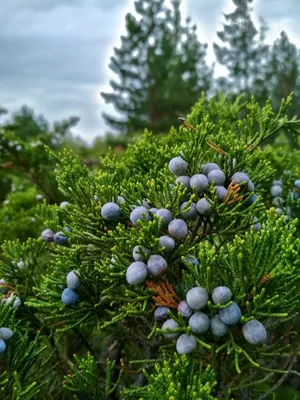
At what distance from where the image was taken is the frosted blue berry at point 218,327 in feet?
3.78

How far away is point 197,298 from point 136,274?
0.18m

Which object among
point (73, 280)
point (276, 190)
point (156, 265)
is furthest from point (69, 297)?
point (276, 190)

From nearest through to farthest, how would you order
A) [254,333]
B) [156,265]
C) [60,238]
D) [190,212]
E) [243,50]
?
[254,333]
[156,265]
[190,212]
[60,238]
[243,50]

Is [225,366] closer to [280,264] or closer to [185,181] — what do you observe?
[280,264]

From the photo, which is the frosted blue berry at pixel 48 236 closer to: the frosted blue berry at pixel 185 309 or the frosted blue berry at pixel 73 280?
the frosted blue berry at pixel 73 280

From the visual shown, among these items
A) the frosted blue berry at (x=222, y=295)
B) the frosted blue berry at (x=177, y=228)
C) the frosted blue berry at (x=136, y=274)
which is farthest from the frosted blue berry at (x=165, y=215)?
the frosted blue berry at (x=222, y=295)

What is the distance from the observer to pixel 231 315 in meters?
1.14

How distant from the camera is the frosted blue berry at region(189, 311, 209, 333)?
1.15 m

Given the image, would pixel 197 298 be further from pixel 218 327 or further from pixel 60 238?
pixel 60 238

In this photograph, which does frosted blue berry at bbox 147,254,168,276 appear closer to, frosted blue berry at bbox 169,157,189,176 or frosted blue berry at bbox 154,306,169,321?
frosted blue berry at bbox 154,306,169,321

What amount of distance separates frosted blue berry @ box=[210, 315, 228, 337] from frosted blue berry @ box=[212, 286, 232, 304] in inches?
2.1

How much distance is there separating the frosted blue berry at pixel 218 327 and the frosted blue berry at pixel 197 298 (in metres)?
0.05

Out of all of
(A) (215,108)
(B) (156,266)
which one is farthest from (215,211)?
(A) (215,108)

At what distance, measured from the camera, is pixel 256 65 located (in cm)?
2008
